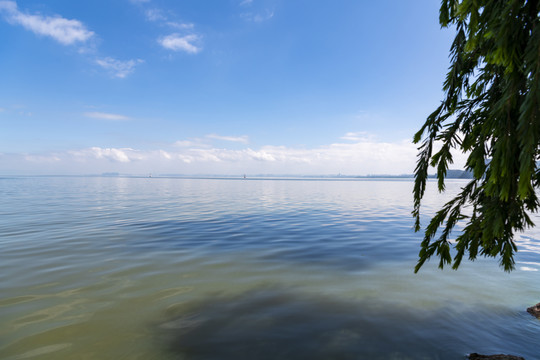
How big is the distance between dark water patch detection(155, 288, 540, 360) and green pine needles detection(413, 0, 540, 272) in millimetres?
1808

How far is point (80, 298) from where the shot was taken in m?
5.92

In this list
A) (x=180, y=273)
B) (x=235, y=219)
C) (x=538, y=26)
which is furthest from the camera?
(x=235, y=219)

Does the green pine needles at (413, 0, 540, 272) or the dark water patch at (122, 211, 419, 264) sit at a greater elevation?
the green pine needles at (413, 0, 540, 272)

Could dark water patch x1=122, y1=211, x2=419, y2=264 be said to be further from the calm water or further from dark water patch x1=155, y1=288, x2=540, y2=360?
dark water patch x1=155, y1=288, x2=540, y2=360

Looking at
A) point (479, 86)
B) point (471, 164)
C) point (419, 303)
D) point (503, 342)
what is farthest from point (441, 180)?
point (419, 303)

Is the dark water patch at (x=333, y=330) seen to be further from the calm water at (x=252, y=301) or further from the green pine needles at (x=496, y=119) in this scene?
the green pine needles at (x=496, y=119)

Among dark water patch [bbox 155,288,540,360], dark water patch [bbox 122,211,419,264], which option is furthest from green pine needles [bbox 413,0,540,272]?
dark water patch [bbox 122,211,419,264]

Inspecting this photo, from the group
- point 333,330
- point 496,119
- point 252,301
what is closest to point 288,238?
point 252,301

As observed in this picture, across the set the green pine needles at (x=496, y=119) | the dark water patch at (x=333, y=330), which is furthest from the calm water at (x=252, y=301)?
the green pine needles at (x=496, y=119)

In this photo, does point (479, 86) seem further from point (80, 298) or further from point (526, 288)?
point (80, 298)

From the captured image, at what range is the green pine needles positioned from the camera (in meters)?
2.17

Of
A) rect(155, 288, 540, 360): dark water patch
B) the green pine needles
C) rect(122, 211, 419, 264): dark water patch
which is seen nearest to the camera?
the green pine needles

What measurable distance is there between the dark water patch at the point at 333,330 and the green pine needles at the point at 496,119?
1808 millimetres

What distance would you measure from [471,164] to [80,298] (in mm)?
7869
